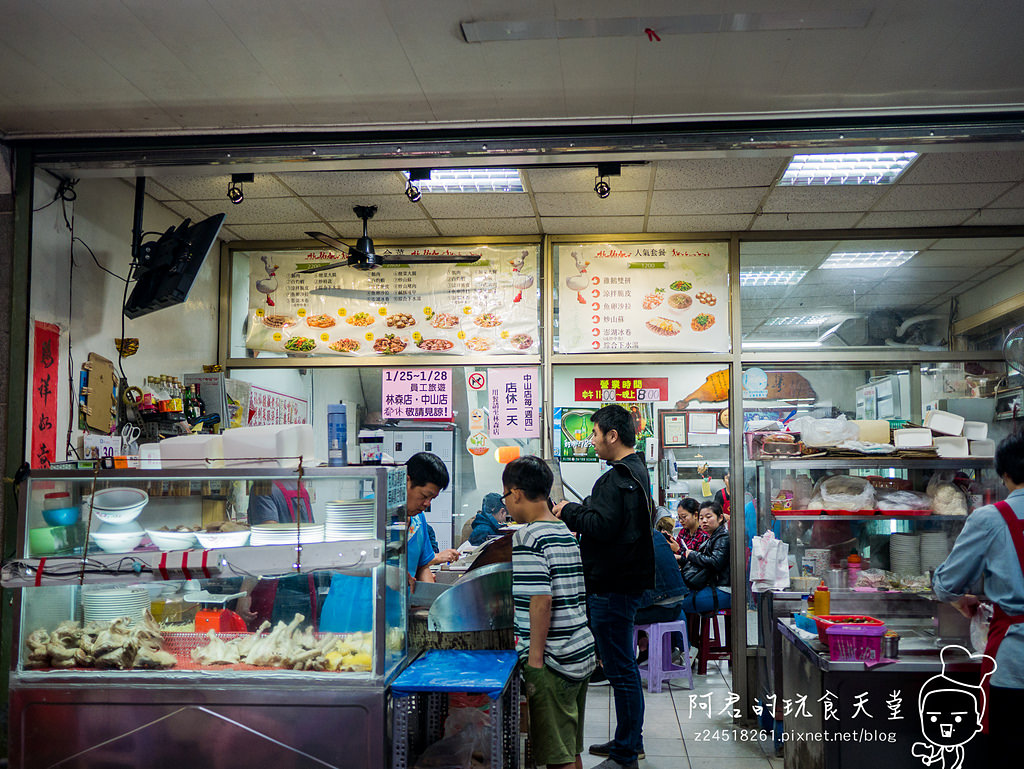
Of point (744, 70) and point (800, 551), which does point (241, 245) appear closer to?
point (744, 70)

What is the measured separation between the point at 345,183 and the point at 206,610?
105 inches

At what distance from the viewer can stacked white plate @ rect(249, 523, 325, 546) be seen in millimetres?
2861

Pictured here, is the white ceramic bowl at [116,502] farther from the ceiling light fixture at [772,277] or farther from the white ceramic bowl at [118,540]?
the ceiling light fixture at [772,277]

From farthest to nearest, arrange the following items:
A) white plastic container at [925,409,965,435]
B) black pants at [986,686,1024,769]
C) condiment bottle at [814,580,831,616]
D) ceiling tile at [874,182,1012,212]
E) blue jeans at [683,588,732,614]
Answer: blue jeans at [683,588,732,614] < white plastic container at [925,409,965,435] < ceiling tile at [874,182,1012,212] < condiment bottle at [814,580,831,616] < black pants at [986,686,1024,769]

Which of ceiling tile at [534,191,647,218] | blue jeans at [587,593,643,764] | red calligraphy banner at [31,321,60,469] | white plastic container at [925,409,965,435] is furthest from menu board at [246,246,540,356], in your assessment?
white plastic container at [925,409,965,435]

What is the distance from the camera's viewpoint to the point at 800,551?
17.1 ft

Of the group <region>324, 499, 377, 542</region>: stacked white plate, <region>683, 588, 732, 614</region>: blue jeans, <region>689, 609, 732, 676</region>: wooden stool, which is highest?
<region>324, 499, 377, 542</region>: stacked white plate

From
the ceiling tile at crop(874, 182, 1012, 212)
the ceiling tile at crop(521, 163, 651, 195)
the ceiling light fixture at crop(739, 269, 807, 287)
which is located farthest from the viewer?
the ceiling light fixture at crop(739, 269, 807, 287)

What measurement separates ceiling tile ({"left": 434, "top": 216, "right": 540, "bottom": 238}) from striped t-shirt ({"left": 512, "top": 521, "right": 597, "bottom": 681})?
9.06ft

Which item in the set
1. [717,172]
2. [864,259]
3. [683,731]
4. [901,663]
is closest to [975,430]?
[864,259]

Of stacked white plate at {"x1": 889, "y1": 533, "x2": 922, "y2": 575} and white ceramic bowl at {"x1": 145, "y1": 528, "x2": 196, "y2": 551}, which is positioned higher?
white ceramic bowl at {"x1": 145, "y1": 528, "x2": 196, "y2": 551}

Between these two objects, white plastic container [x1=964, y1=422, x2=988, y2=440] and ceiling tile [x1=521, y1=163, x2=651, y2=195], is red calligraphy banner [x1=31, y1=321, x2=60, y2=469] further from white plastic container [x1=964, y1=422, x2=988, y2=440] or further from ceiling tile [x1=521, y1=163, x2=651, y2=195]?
white plastic container [x1=964, y1=422, x2=988, y2=440]

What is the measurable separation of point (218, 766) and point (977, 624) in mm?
3491

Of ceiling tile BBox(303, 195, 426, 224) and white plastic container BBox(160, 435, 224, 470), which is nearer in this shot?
white plastic container BBox(160, 435, 224, 470)
